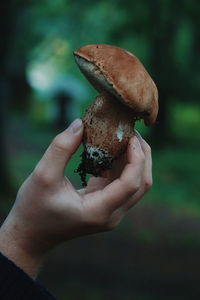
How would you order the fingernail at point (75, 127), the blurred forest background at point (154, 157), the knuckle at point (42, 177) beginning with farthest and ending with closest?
the blurred forest background at point (154, 157) < the fingernail at point (75, 127) < the knuckle at point (42, 177)

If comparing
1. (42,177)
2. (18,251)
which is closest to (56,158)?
(42,177)

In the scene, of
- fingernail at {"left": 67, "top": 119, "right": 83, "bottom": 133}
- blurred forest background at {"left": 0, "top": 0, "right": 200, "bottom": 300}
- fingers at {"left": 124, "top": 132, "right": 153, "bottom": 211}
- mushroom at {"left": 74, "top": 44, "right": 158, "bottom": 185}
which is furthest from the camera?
blurred forest background at {"left": 0, "top": 0, "right": 200, "bottom": 300}

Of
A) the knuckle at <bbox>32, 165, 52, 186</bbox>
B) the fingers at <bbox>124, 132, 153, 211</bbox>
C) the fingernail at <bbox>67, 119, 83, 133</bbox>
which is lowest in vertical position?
the fingers at <bbox>124, 132, 153, 211</bbox>

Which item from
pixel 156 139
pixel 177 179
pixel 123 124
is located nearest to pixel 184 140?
pixel 156 139

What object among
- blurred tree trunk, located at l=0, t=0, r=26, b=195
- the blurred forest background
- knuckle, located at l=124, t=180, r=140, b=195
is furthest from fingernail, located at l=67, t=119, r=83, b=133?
blurred tree trunk, located at l=0, t=0, r=26, b=195

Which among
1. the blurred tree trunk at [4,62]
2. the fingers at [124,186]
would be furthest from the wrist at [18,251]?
the blurred tree trunk at [4,62]

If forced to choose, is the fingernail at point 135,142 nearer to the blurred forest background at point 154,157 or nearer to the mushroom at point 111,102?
the mushroom at point 111,102

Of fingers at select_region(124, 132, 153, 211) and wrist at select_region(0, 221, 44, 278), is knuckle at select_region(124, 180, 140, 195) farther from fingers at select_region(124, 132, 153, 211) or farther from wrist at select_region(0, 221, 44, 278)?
wrist at select_region(0, 221, 44, 278)

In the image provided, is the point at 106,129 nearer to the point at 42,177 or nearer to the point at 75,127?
the point at 75,127
